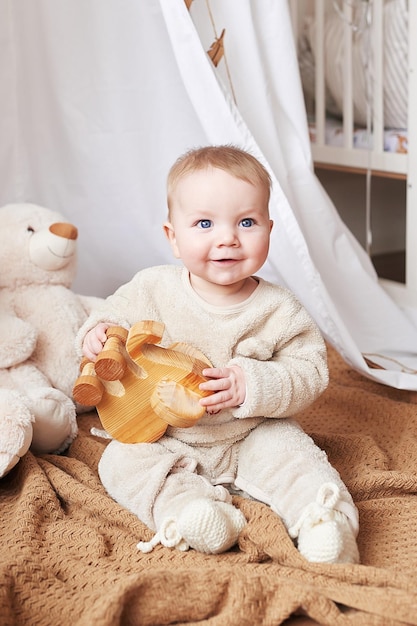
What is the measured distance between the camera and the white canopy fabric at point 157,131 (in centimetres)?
157

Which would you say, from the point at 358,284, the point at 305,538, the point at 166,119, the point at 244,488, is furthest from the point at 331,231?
the point at 305,538

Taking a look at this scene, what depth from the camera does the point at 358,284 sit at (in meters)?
1.85

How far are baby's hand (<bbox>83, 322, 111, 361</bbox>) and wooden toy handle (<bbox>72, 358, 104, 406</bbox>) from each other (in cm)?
3

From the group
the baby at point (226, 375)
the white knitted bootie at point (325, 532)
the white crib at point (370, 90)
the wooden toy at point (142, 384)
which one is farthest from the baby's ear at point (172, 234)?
the white crib at point (370, 90)

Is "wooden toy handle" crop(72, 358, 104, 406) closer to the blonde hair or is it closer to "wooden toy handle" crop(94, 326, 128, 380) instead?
"wooden toy handle" crop(94, 326, 128, 380)

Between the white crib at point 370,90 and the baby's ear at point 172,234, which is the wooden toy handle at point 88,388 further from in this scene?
the white crib at point 370,90

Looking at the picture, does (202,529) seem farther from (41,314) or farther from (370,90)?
(370,90)

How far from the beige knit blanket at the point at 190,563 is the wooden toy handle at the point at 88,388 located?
0.14 m

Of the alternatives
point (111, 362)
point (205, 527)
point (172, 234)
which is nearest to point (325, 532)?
point (205, 527)

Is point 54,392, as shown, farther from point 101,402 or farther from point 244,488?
point 244,488

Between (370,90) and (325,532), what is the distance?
1.39 metres

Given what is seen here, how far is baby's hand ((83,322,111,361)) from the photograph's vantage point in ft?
4.10

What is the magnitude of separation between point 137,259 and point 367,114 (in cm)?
72

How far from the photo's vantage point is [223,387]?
1.16 meters
